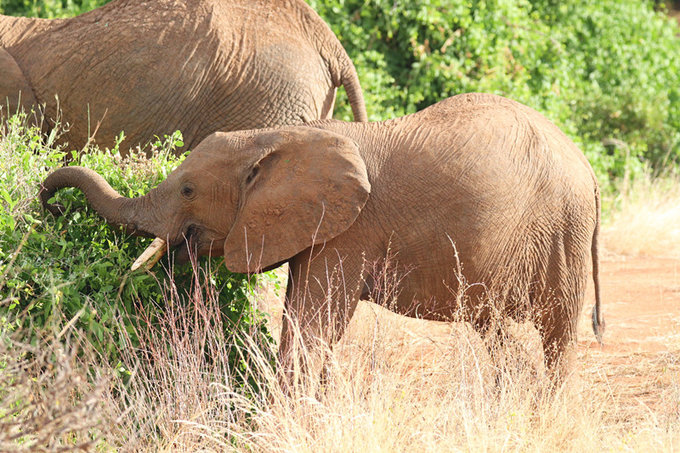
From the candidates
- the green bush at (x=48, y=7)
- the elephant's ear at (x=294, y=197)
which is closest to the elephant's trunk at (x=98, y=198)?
the elephant's ear at (x=294, y=197)

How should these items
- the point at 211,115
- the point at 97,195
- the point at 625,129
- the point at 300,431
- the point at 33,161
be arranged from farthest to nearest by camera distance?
the point at 625,129 < the point at 211,115 < the point at 33,161 < the point at 97,195 < the point at 300,431

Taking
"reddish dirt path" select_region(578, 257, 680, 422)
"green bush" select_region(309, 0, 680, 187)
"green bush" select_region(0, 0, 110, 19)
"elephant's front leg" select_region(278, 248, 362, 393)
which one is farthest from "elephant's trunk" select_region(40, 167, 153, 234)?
"green bush" select_region(0, 0, 110, 19)

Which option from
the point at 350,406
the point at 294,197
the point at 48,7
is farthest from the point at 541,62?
the point at 350,406

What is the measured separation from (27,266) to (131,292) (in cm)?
56

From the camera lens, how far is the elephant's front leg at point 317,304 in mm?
5246

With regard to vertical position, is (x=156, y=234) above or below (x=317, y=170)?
below

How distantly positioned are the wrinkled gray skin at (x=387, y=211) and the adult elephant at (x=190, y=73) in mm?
1848

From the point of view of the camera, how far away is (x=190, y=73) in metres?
7.51

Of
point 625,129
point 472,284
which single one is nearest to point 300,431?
point 472,284

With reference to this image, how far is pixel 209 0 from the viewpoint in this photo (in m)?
7.73

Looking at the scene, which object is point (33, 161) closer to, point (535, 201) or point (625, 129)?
point (535, 201)

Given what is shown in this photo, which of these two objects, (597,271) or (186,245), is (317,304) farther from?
(597,271)

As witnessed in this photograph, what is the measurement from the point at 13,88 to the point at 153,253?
2912mm

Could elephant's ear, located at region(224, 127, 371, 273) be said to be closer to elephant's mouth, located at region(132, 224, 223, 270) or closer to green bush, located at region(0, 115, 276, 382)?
elephant's mouth, located at region(132, 224, 223, 270)
